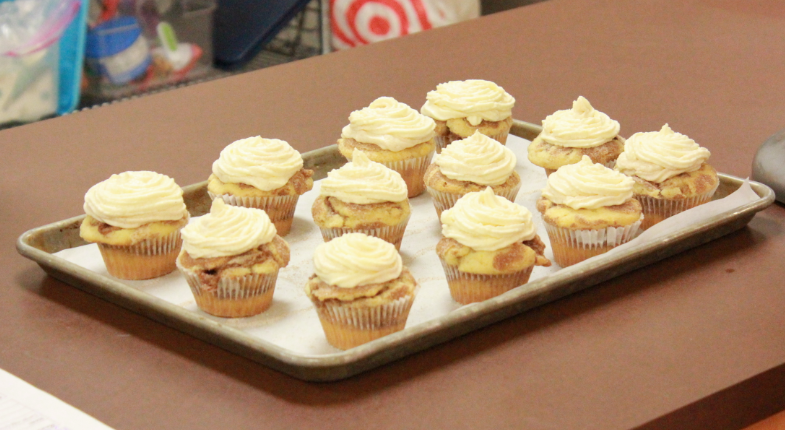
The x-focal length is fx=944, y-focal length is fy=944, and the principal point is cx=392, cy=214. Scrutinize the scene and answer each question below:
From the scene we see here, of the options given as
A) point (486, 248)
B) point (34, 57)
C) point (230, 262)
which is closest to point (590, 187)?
point (486, 248)

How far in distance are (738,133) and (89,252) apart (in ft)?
6.40

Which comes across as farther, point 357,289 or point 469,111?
point 469,111

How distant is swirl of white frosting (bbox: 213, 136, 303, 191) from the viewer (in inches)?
93.2

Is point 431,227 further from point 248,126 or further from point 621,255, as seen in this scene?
point 248,126

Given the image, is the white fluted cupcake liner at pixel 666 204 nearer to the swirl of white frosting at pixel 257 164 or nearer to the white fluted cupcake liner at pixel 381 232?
the white fluted cupcake liner at pixel 381 232

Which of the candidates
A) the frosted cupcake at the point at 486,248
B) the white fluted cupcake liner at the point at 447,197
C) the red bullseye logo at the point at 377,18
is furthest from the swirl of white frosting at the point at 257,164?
the red bullseye logo at the point at 377,18

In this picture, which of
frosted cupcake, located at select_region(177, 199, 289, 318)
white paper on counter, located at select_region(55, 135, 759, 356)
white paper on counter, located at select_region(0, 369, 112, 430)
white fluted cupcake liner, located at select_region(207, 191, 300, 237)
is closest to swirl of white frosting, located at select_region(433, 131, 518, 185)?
white paper on counter, located at select_region(55, 135, 759, 356)

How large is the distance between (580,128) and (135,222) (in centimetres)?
122

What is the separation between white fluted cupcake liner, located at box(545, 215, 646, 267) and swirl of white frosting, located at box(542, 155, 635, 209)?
0.06 m

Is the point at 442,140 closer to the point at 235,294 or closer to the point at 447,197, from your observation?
the point at 447,197

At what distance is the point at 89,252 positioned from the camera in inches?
89.9

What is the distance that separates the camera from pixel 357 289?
1.83m

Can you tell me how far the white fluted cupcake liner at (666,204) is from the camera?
2375mm

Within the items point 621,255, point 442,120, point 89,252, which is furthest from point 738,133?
point 89,252
